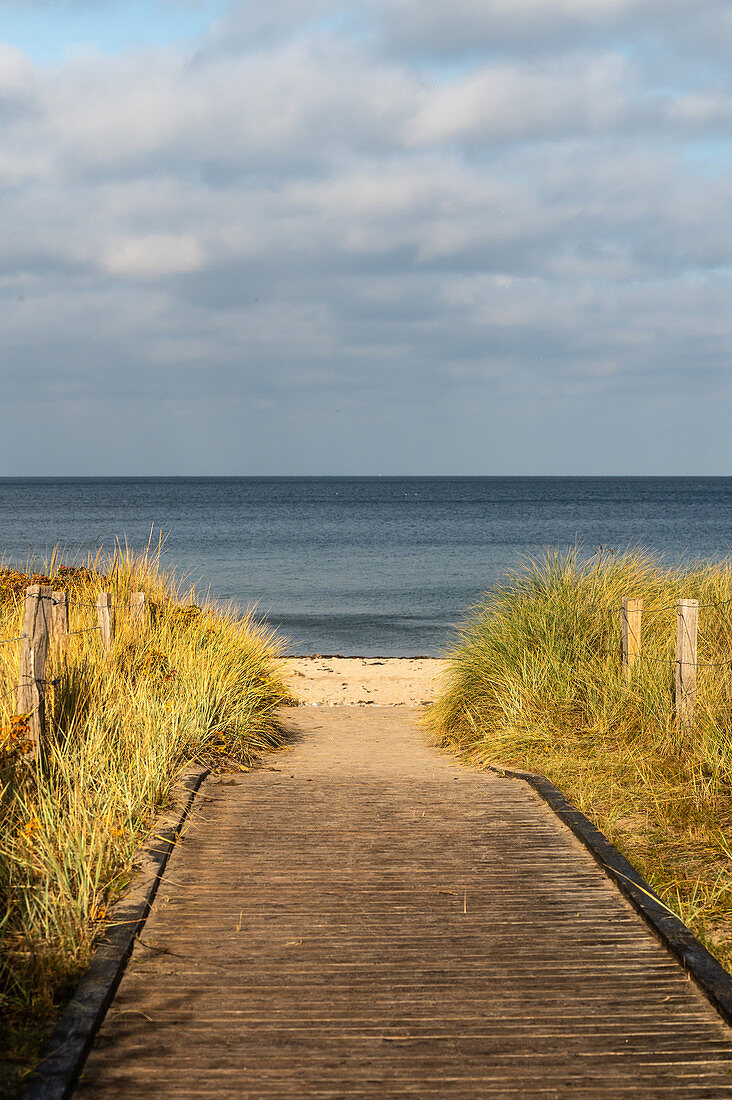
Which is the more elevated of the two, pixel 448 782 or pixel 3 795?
pixel 3 795

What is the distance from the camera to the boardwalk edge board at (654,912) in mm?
3729

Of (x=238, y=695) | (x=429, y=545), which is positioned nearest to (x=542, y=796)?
(x=238, y=695)

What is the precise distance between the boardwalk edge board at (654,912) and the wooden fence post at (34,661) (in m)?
3.29

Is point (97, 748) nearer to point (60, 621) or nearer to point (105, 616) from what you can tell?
point (60, 621)

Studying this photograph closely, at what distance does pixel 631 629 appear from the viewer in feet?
28.4

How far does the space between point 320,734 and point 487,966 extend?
21.3 ft

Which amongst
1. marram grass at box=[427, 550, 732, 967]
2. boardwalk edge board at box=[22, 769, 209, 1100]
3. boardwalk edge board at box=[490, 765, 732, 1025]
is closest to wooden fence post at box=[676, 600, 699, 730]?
marram grass at box=[427, 550, 732, 967]

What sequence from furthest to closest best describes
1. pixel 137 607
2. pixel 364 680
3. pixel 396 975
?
1. pixel 364 680
2. pixel 137 607
3. pixel 396 975

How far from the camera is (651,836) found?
5.86 metres

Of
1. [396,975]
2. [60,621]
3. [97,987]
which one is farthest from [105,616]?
[396,975]

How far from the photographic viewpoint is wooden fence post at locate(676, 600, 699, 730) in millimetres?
7445

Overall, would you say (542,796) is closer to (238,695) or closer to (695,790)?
(695,790)

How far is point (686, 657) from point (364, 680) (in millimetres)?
8346

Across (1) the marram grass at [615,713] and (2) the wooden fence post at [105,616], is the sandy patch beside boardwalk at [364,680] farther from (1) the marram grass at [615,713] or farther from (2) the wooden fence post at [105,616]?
(2) the wooden fence post at [105,616]
